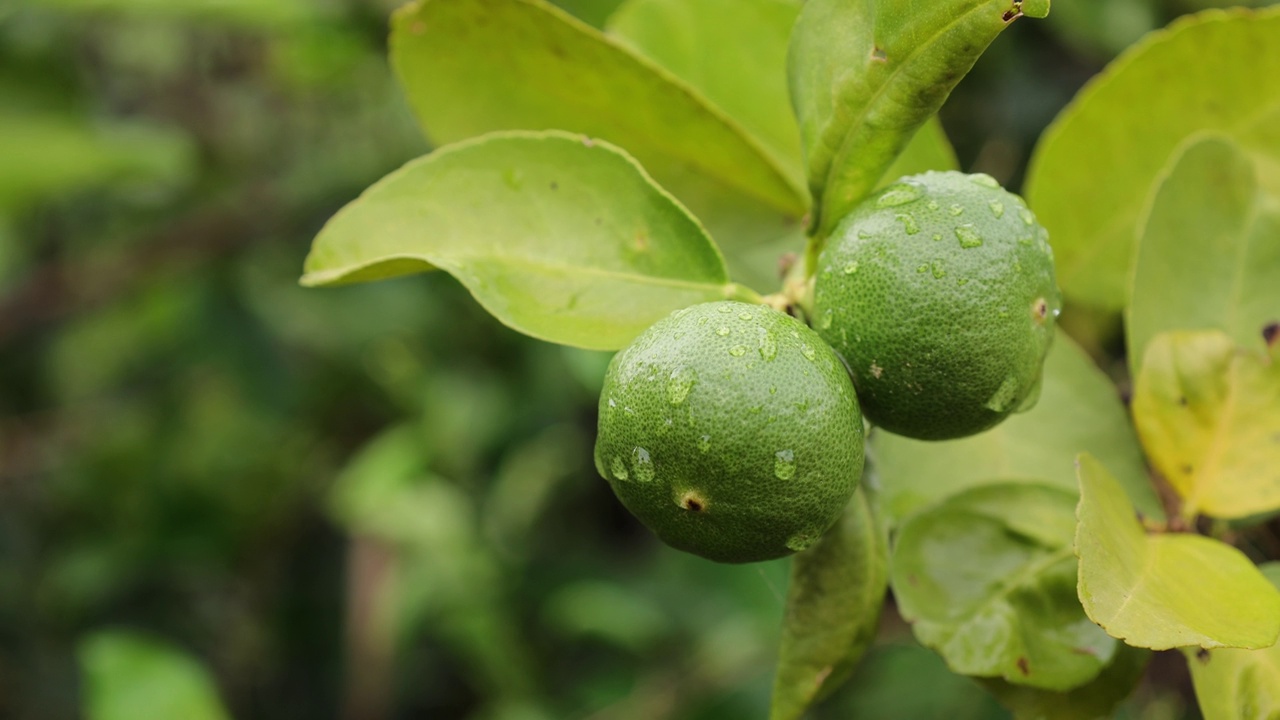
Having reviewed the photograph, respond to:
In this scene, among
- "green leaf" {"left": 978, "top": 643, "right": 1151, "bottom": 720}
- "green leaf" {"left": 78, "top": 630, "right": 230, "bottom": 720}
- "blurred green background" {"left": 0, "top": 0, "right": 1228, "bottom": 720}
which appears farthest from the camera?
"blurred green background" {"left": 0, "top": 0, "right": 1228, "bottom": 720}

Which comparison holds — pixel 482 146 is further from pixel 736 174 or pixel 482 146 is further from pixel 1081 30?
pixel 1081 30

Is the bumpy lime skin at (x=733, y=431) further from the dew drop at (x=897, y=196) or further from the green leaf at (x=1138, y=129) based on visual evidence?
the green leaf at (x=1138, y=129)

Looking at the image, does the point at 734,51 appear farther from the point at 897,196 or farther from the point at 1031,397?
the point at 1031,397

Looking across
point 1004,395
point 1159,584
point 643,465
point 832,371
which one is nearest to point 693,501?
point 643,465

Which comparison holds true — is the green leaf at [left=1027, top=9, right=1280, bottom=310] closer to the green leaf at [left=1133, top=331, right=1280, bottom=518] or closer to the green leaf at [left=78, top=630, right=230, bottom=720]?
the green leaf at [left=1133, top=331, right=1280, bottom=518]

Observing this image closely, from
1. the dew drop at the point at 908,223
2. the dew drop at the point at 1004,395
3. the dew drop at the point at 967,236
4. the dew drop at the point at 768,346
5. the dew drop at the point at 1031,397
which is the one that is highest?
the dew drop at the point at 967,236

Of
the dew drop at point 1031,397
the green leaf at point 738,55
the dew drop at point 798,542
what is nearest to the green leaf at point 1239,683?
the dew drop at point 1031,397

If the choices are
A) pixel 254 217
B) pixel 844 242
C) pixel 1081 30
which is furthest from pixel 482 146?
pixel 254 217

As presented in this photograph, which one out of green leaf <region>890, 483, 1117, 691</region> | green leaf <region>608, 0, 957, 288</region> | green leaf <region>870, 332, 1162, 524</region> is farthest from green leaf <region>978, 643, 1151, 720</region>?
green leaf <region>608, 0, 957, 288</region>
